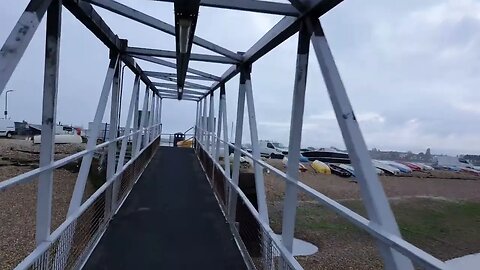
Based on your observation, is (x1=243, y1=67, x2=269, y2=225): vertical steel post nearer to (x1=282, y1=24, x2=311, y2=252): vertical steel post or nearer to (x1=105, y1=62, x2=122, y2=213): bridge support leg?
(x1=282, y1=24, x2=311, y2=252): vertical steel post

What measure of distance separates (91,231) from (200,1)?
A: 208 cm

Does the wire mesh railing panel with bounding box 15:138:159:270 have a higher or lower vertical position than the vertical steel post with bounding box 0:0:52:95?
lower

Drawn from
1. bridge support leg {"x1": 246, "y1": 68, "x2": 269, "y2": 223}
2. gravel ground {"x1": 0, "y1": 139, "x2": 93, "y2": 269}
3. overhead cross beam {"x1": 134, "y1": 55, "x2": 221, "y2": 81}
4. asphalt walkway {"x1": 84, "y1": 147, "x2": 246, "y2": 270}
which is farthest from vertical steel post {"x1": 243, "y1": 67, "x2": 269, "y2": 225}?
gravel ground {"x1": 0, "y1": 139, "x2": 93, "y2": 269}

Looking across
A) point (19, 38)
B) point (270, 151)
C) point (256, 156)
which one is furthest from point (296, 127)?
point (270, 151)

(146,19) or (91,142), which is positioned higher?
(146,19)

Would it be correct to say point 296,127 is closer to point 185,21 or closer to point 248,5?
point 248,5

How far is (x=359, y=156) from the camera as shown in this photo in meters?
1.82

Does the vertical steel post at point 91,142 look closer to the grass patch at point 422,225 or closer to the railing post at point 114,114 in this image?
the railing post at point 114,114

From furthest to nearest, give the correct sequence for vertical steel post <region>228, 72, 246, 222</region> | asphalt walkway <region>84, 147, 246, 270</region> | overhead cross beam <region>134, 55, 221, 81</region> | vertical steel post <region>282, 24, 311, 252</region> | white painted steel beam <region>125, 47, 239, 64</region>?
overhead cross beam <region>134, 55, 221, 81</region> → white painted steel beam <region>125, 47, 239, 64</region> → vertical steel post <region>228, 72, 246, 222</region> → asphalt walkway <region>84, 147, 246, 270</region> → vertical steel post <region>282, 24, 311, 252</region>

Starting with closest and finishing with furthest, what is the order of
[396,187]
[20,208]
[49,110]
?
[49,110] → [20,208] → [396,187]

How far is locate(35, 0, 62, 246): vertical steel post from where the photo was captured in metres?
2.34

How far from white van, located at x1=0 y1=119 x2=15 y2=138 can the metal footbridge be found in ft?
85.6

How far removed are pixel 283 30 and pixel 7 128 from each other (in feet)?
99.7

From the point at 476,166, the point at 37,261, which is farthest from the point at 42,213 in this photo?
the point at 476,166
